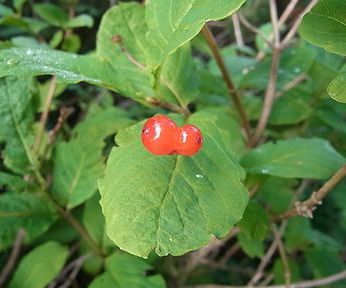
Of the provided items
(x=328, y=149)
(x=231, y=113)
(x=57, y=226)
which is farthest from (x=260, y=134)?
(x=57, y=226)

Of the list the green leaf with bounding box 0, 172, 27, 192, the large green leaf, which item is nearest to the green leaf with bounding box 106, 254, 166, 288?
the large green leaf

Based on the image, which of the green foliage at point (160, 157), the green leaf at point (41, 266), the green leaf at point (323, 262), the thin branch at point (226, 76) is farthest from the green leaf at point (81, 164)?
the green leaf at point (323, 262)

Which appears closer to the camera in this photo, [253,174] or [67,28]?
[253,174]

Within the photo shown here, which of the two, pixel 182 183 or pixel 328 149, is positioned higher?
pixel 182 183

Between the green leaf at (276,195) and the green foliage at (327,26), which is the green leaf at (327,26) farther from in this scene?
the green leaf at (276,195)

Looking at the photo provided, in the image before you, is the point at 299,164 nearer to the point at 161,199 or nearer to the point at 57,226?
the point at 161,199

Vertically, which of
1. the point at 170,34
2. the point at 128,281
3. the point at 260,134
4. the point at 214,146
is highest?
the point at 170,34

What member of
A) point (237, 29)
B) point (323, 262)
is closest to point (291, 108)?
point (237, 29)

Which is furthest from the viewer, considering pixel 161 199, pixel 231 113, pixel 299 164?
pixel 231 113
